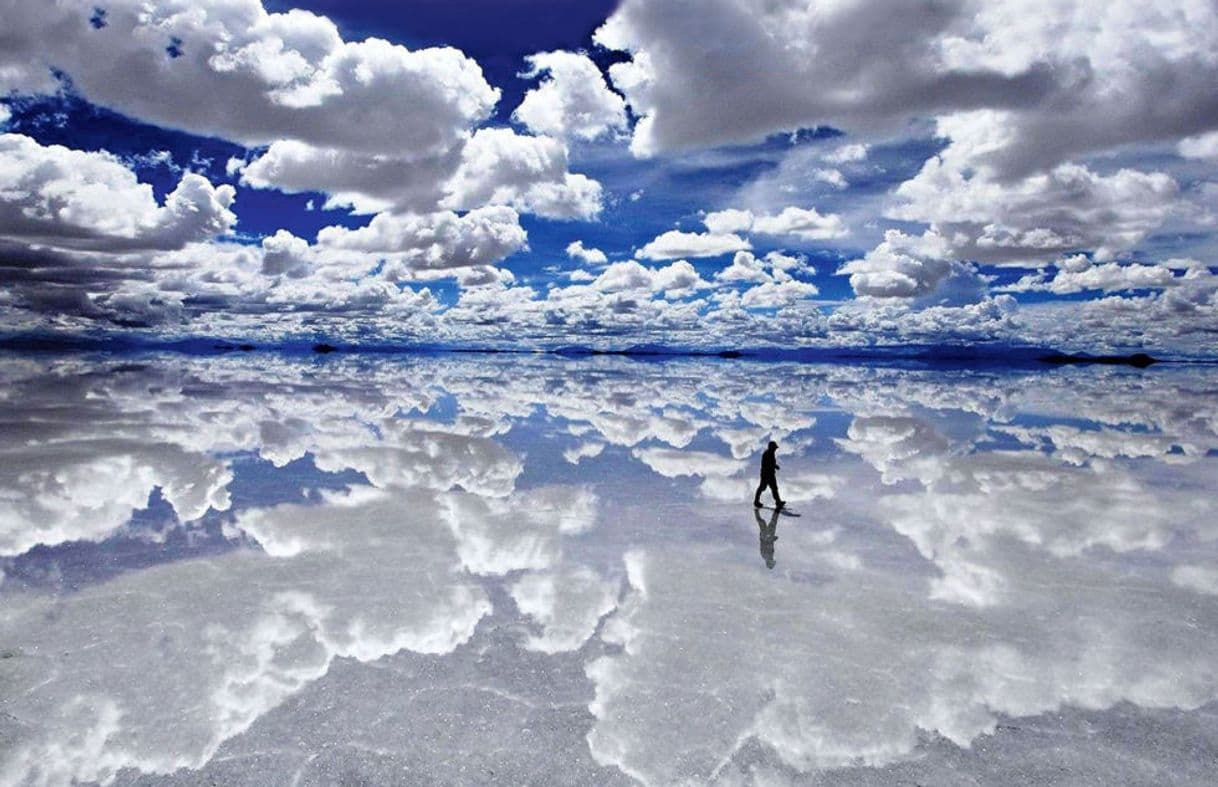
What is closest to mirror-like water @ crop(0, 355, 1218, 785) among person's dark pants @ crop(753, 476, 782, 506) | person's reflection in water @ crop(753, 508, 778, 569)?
person's reflection in water @ crop(753, 508, 778, 569)

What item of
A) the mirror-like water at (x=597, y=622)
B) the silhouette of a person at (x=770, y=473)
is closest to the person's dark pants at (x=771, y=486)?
the silhouette of a person at (x=770, y=473)

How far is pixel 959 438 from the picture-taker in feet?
89.8

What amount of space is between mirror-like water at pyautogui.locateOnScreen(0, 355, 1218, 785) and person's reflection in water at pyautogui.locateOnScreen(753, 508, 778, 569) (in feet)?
0.26

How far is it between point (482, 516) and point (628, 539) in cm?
327

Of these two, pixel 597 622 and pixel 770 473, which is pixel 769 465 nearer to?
pixel 770 473

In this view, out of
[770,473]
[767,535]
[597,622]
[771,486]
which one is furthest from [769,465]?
[597,622]

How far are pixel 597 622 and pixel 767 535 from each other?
5.33 metres

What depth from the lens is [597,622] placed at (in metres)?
9.10

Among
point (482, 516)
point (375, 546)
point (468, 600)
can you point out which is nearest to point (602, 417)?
point (482, 516)

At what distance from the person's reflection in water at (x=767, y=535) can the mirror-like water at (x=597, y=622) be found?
0.08 m

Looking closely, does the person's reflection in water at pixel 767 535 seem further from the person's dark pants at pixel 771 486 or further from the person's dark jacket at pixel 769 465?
the person's dark jacket at pixel 769 465

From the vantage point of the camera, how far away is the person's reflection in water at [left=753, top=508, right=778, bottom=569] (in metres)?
12.0

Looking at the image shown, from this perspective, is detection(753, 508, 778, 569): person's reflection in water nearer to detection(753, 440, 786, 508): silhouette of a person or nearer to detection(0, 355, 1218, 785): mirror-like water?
detection(0, 355, 1218, 785): mirror-like water

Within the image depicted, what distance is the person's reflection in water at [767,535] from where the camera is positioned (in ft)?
39.4
